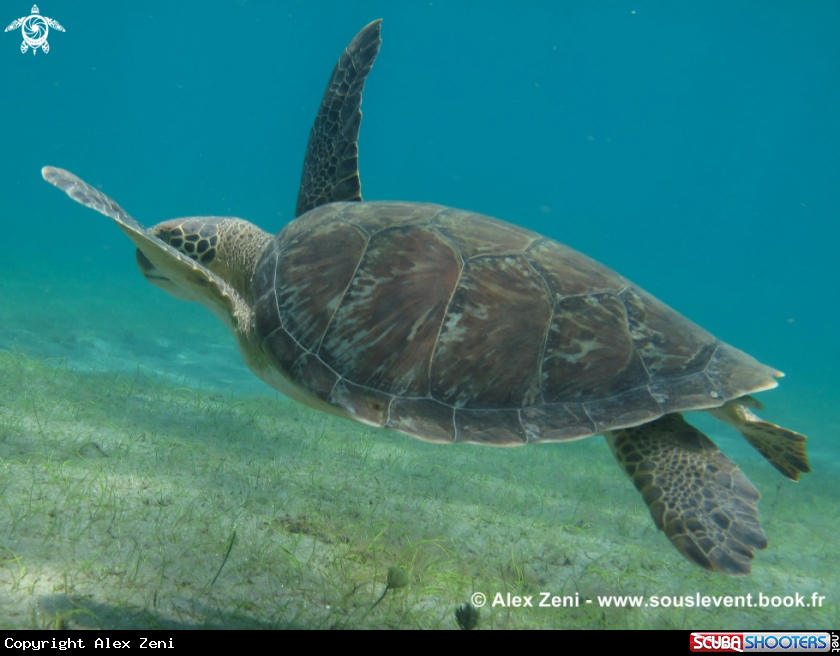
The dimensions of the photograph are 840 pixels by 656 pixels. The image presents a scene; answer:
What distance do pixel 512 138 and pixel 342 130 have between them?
100689mm

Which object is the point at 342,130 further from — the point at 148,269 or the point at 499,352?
the point at 499,352

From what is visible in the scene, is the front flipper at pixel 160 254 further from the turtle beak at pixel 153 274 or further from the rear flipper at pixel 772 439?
the rear flipper at pixel 772 439

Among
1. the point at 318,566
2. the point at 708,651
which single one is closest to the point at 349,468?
Result: the point at 318,566

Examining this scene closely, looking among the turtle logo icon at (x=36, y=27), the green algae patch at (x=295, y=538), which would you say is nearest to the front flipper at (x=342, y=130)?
the green algae patch at (x=295, y=538)

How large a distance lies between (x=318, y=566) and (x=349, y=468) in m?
2.03

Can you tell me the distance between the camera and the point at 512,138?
96688 mm

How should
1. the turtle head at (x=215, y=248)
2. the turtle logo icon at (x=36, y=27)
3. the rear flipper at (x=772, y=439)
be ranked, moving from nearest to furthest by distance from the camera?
the rear flipper at (x=772, y=439)
the turtle head at (x=215, y=248)
the turtle logo icon at (x=36, y=27)

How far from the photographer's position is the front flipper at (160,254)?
2.99 meters

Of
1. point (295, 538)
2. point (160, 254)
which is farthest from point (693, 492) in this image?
point (160, 254)

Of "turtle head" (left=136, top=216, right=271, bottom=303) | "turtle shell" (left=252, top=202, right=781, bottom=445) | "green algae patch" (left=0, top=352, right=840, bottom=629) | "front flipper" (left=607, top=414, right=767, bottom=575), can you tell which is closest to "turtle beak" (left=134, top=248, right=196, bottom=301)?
"turtle head" (left=136, top=216, right=271, bottom=303)

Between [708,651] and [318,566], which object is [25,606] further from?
[708,651]

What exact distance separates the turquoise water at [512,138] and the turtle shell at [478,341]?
5.59 ft

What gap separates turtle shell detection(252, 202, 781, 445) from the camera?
299 centimetres

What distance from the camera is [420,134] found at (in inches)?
4129
